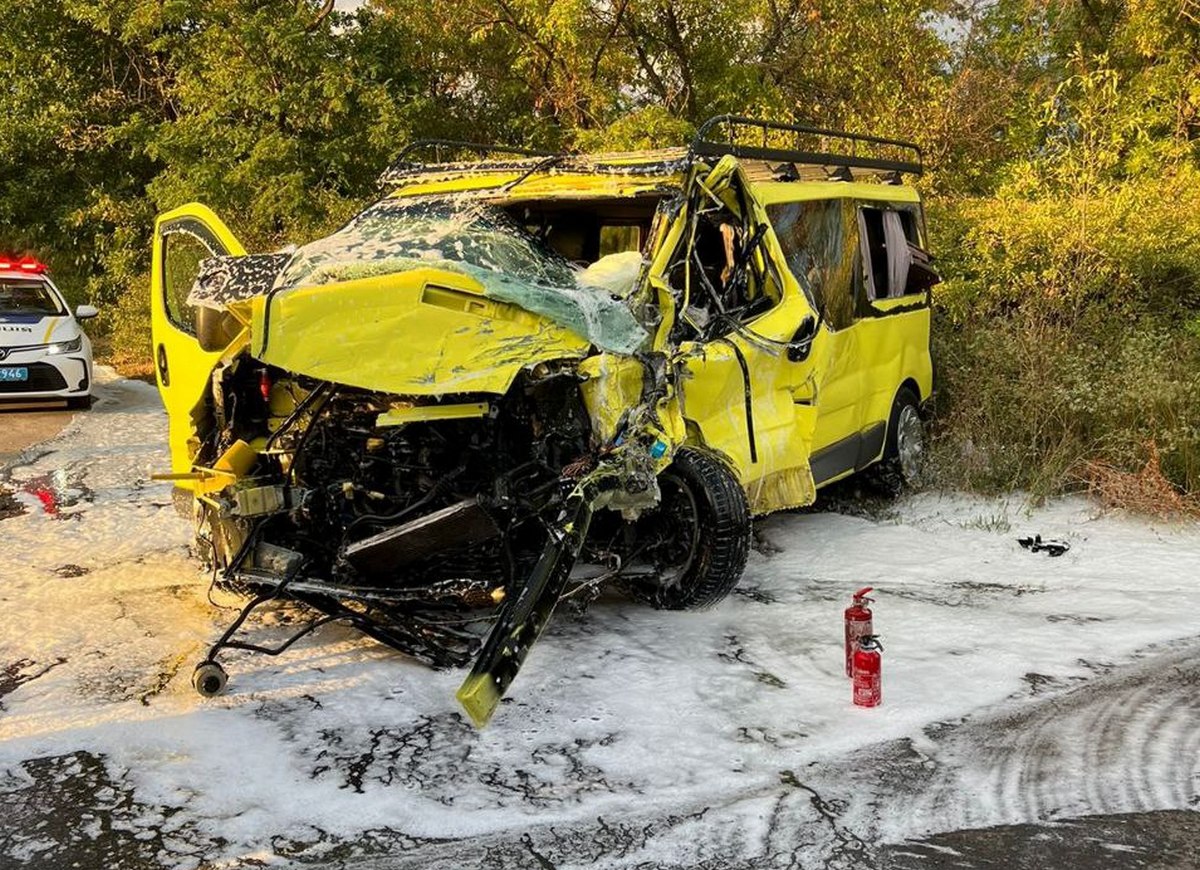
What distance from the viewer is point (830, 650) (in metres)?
4.50

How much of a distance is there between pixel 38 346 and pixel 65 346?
0.84 feet

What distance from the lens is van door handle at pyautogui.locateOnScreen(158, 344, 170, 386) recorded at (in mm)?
5340

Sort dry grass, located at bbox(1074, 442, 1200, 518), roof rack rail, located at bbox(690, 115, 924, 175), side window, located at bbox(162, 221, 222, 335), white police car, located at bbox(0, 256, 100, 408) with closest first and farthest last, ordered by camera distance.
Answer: roof rack rail, located at bbox(690, 115, 924, 175)
side window, located at bbox(162, 221, 222, 335)
dry grass, located at bbox(1074, 442, 1200, 518)
white police car, located at bbox(0, 256, 100, 408)

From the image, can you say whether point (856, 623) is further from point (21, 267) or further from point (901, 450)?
point (21, 267)

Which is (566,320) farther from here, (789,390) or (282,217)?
(282,217)

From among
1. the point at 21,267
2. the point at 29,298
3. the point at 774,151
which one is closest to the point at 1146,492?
the point at 774,151

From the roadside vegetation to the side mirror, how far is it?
2.37 meters

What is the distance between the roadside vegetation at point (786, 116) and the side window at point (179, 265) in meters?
4.80

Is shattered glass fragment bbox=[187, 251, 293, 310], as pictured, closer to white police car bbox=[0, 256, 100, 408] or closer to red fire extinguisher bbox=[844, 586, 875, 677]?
red fire extinguisher bbox=[844, 586, 875, 677]

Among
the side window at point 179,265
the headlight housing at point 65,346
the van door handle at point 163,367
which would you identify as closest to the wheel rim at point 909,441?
the side window at point 179,265

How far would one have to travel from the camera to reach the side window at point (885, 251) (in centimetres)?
642

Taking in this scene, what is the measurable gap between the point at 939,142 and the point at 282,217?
367 inches

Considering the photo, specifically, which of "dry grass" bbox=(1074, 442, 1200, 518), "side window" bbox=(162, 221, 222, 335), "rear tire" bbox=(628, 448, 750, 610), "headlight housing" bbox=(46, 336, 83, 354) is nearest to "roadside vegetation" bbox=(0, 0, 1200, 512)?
"dry grass" bbox=(1074, 442, 1200, 518)

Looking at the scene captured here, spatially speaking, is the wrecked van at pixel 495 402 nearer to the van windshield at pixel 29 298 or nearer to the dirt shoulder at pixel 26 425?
the dirt shoulder at pixel 26 425
